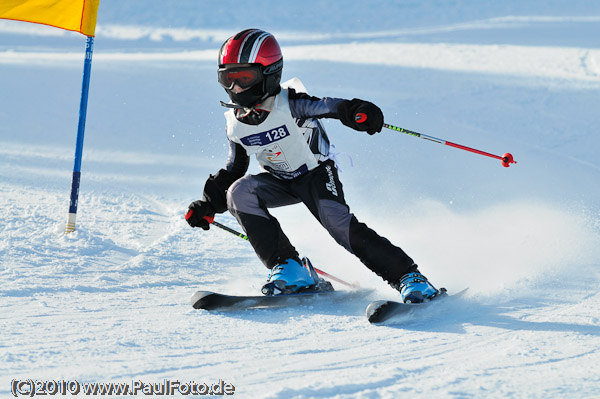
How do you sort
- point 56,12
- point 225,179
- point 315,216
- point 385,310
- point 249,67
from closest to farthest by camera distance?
point 385,310 < point 249,67 < point 315,216 < point 225,179 < point 56,12

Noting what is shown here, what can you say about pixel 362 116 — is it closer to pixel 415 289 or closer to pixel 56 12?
pixel 415 289

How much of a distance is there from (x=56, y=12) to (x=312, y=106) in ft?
8.99

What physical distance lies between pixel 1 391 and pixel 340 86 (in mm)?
8700

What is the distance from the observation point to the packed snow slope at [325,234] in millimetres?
2686

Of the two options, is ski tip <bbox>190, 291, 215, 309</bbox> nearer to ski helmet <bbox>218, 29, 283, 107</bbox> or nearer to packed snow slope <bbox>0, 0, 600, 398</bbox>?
packed snow slope <bbox>0, 0, 600, 398</bbox>

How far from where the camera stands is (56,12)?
539 cm

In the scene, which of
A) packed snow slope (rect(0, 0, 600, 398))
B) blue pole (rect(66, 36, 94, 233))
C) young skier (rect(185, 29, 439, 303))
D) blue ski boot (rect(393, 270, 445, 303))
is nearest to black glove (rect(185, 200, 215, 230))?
young skier (rect(185, 29, 439, 303))

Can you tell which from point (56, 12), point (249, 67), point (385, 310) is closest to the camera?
point (385, 310)

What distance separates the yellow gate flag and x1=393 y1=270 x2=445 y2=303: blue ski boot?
10.6 feet

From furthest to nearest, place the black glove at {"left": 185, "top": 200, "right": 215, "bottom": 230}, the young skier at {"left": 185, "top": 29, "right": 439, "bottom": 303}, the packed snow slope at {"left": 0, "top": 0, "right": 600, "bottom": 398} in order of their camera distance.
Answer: the black glove at {"left": 185, "top": 200, "right": 215, "bottom": 230} → the young skier at {"left": 185, "top": 29, "right": 439, "bottom": 303} → the packed snow slope at {"left": 0, "top": 0, "right": 600, "bottom": 398}

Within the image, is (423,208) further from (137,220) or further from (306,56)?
(306,56)

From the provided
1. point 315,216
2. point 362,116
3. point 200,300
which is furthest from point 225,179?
point 362,116

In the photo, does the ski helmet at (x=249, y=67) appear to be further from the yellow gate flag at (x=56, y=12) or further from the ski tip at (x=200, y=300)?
the yellow gate flag at (x=56, y=12)

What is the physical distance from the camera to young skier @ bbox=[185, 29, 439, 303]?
3627 millimetres
